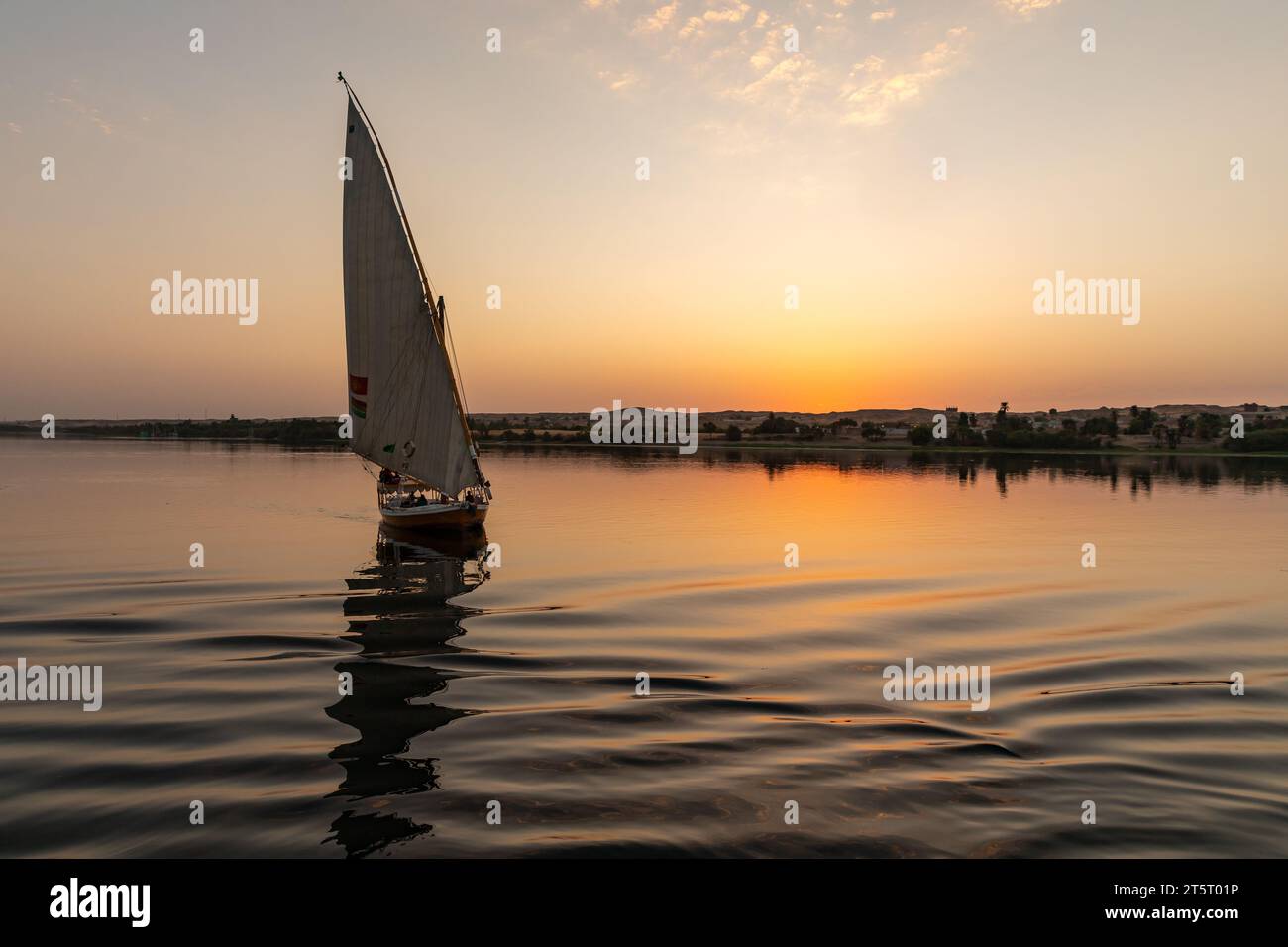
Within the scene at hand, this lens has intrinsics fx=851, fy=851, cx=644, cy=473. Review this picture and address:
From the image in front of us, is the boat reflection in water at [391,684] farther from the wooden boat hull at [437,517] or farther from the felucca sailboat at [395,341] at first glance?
the felucca sailboat at [395,341]

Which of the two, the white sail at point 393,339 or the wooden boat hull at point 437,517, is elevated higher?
the white sail at point 393,339

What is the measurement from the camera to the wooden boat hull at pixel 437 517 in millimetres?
41281

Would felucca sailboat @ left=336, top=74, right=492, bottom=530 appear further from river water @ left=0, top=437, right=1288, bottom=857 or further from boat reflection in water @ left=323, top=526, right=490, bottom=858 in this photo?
boat reflection in water @ left=323, top=526, right=490, bottom=858

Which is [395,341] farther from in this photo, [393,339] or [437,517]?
[437,517]

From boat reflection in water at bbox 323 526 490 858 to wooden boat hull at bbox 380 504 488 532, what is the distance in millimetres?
3353

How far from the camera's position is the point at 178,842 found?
10758 millimetres

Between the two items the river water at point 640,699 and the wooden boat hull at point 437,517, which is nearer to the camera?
the river water at point 640,699

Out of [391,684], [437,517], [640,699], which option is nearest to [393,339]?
[437,517]

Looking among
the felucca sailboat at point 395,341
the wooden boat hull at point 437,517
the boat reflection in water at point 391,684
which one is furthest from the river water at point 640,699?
the felucca sailboat at point 395,341

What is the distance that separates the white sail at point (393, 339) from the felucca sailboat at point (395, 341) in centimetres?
5
